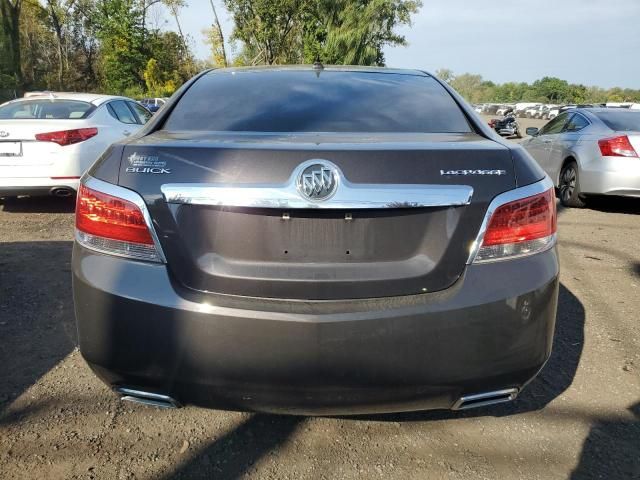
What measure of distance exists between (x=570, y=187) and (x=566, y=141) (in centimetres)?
72

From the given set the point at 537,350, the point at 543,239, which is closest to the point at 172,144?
the point at 543,239

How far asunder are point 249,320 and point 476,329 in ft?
2.46

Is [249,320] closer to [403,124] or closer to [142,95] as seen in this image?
[403,124]

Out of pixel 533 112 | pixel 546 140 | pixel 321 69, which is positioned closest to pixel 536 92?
pixel 533 112

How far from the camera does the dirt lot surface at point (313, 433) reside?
2.13 metres

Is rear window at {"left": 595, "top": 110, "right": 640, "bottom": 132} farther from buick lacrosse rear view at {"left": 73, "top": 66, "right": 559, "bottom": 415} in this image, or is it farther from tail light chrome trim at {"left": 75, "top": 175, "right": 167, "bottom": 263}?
tail light chrome trim at {"left": 75, "top": 175, "right": 167, "bottom": 263}

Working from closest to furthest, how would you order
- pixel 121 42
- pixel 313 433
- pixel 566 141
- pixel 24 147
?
pixel 313 433
pixel 24 147
pixel 566 141
pixel 121 42

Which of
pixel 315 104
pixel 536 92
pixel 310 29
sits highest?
pixel 310 29

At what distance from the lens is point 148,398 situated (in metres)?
1.92

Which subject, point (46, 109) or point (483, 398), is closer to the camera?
point (483, 398)

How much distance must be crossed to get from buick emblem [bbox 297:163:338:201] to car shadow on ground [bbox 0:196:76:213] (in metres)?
5.84

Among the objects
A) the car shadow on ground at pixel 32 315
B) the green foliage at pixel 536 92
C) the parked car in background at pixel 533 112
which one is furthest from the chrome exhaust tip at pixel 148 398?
the green foliage at pixel 536 92

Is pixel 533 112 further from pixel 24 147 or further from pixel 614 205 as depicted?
pixel 24 147

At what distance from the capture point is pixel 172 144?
6.17ft
